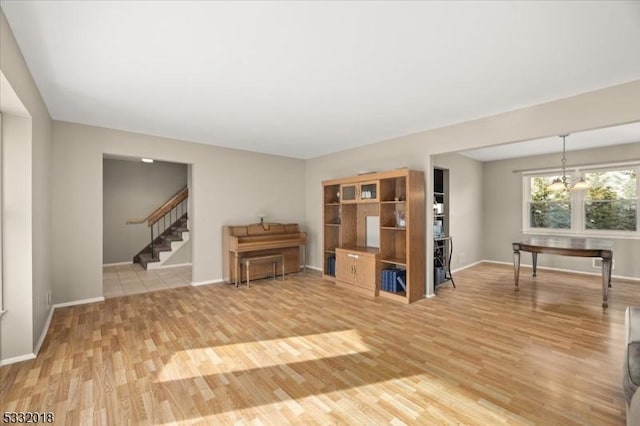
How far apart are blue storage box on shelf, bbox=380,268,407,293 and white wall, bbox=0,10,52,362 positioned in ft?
13.3

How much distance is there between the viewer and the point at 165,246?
22.3 feet

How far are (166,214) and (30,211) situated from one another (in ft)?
15.5

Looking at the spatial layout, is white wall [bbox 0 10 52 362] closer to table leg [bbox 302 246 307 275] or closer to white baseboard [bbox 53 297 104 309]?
Answer: white baseboard [bbox 53 297 104 309]

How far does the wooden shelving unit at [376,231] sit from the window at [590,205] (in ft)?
11.8

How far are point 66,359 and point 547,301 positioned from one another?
5825 mm

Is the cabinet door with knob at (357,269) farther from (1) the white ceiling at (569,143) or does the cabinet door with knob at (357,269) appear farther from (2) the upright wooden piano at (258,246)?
(1) the white ceiling at (569,143)

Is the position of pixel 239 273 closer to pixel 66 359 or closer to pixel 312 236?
pixel 312 236

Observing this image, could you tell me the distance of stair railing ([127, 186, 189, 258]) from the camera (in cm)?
686

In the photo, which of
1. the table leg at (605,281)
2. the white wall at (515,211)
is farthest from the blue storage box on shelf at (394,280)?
the white wall at (515,211)

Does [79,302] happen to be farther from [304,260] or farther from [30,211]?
[304,260]

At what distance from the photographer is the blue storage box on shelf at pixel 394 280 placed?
166 inches

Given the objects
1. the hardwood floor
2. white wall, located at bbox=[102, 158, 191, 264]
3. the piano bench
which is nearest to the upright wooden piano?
the piano bench

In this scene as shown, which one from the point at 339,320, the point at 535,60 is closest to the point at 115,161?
the point at 339,320

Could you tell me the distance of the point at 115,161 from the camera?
22.1 ft
